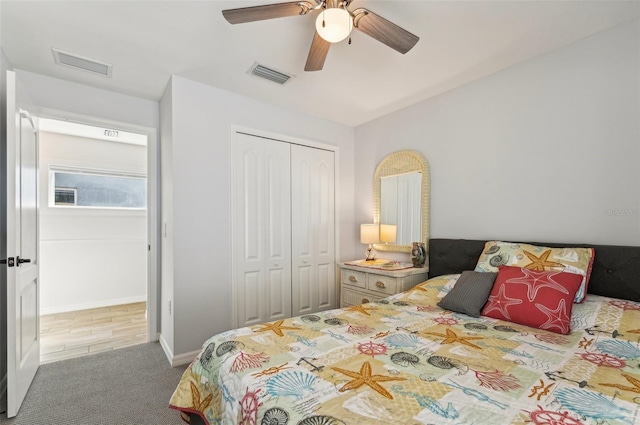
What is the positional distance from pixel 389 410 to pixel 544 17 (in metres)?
2.38

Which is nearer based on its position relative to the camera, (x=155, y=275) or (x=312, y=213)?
(x=155, y=275)

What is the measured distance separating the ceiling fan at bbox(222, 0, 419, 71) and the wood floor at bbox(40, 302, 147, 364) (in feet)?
10.4

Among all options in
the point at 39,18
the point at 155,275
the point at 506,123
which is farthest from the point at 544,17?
the point at 155,275

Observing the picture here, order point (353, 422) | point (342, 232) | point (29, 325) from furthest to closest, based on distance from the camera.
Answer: point (342, 232) < point (29, 325) < point (353, 422)

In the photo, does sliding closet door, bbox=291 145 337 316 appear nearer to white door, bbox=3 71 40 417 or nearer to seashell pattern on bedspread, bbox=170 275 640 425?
seashell pattern on bedspread, bbox=170 275 640 425

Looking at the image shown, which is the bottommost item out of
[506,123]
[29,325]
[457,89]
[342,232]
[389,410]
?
[29,325]

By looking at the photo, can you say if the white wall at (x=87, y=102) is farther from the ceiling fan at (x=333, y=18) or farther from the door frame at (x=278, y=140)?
the ceiling fan at (x=333, y=18)

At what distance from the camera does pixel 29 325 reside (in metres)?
2.24

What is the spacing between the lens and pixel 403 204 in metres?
3.33

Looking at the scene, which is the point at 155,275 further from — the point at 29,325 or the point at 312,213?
the point at 312,213

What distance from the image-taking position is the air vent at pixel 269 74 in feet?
8.28

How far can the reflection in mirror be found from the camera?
3.21m

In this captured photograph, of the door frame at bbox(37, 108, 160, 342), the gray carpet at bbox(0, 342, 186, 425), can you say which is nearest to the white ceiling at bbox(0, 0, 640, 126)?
the door frame at bbox(37, 108, 160, 342)

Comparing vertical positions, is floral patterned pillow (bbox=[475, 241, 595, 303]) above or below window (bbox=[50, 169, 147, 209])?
below
